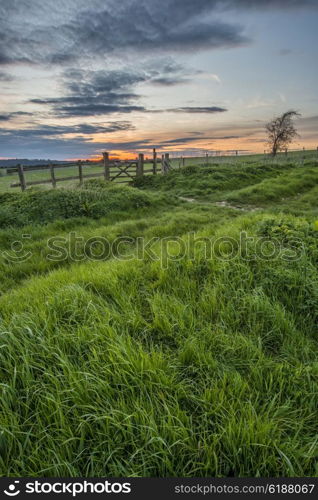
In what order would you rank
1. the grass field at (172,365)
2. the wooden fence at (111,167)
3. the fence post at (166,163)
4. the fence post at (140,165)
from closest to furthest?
1. the grass field at (172,365)
2. the wooden fence at (111,167)
3. the fence post at (140,165)
4. the fence post at (166,163)

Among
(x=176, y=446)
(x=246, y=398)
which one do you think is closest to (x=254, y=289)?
(x=246, y=398)

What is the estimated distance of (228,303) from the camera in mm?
2908

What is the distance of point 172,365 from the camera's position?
82.4 inches

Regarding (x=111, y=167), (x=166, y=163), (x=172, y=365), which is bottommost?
(x=172, y=365)

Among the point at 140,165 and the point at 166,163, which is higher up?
the point at 166,163

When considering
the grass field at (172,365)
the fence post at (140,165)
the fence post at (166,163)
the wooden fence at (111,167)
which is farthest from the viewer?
the fence post at (166,163)

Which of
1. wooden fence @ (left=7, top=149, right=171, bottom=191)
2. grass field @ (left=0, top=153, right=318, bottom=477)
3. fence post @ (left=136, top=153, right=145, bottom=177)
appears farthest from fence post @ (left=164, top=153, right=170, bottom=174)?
grass field @ (left=0, top=153, right=318, bottom=477)

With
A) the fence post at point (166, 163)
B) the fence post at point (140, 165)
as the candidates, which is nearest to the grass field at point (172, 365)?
the fence post at point (140, 165)

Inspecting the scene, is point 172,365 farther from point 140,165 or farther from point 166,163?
point 166,163

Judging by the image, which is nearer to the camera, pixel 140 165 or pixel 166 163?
pixel 140 165

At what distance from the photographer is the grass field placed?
59.2 inches

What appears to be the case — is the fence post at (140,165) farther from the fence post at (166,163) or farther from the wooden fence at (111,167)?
the fence post at (166,163)

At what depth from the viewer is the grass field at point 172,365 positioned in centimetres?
150

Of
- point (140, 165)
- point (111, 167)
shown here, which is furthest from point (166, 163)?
point (111, 167)
